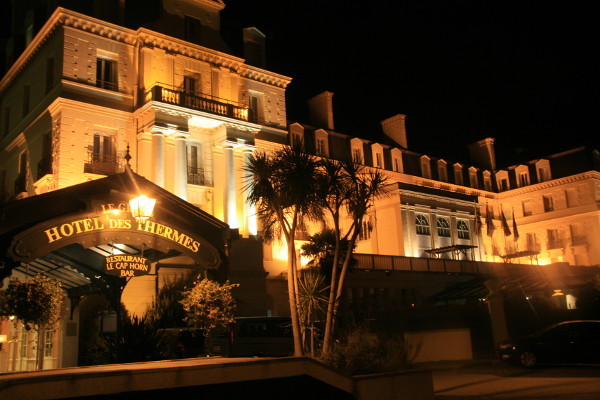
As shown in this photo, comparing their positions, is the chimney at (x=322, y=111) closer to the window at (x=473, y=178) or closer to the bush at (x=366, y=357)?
the window at (x=473, y=178)

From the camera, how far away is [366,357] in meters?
12.4

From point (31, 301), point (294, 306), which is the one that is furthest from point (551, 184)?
point (31, 301)

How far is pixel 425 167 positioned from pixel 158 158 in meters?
27.4

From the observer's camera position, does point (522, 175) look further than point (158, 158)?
Yes

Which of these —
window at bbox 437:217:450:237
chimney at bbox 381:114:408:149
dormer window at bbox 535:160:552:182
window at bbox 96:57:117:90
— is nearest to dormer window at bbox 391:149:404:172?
chimney at bbox 381:114:408:149

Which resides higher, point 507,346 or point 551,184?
point 551,184

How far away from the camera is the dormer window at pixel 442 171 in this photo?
51.3 meters

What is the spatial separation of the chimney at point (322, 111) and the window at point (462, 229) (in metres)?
12.8

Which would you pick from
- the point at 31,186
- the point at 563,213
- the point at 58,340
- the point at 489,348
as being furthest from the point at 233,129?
the point at 563,213

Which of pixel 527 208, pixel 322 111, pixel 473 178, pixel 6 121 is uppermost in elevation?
pixel 322 111

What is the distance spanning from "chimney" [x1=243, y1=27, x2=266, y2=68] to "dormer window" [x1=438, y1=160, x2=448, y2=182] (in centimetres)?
2103

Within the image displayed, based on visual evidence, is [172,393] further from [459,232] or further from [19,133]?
[459,232]

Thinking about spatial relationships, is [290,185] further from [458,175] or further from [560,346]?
[458,175]

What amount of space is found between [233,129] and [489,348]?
56.0 ft
